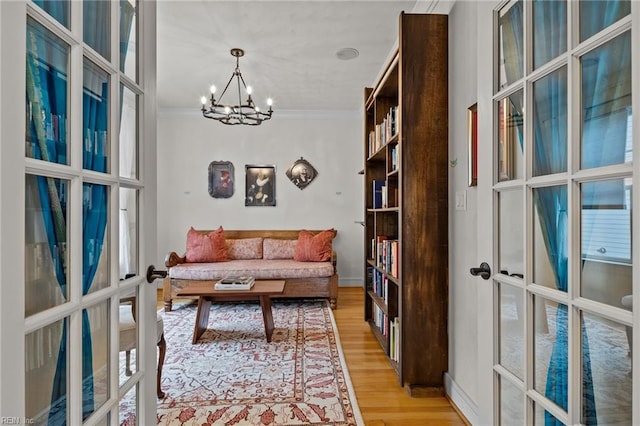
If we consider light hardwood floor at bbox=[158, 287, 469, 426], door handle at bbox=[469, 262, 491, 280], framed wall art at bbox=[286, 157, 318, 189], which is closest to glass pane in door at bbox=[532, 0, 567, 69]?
door handle at bbox=[469, 262, 491, 280]

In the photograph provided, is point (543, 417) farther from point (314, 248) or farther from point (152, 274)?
point (314, 248)

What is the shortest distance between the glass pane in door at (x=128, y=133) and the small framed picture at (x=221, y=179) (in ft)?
13.9

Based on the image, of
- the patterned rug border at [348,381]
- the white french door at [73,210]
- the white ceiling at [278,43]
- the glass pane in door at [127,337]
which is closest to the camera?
the white french door at [73,210]

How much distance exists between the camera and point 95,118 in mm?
944

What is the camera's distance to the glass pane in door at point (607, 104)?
2.46 ft

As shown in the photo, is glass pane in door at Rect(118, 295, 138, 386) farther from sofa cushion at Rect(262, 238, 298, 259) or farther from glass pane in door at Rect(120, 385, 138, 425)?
sofa cushion at Rect(262, 238, 298, 259)

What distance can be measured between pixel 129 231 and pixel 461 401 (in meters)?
1.92

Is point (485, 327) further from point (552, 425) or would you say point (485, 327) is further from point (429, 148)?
point (429, 148)

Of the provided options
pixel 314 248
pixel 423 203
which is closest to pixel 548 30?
pixel 423 203

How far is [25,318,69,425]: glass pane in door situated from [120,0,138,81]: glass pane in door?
2.60ft

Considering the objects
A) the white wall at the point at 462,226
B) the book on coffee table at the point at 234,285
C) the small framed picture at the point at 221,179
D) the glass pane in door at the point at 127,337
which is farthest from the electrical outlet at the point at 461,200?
the small framed picture at the point at 221,179

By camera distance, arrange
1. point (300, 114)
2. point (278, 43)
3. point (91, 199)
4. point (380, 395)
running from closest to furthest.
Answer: point (91, 199)
point (380, 395)
point (278, 43)
point (300, 114)

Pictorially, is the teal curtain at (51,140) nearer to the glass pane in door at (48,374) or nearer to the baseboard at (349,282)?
the glass pane in door at (48,374)
